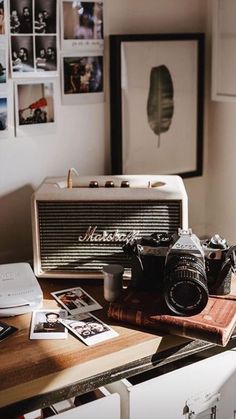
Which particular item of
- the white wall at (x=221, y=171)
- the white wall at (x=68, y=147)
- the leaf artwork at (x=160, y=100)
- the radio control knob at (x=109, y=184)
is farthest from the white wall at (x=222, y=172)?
the radio control knob at (x=109, y=184)

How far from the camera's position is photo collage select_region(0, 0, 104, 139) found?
1.69 metres

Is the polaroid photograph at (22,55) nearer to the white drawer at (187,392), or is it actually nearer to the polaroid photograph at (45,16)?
the polaroid photograph at (45,16)

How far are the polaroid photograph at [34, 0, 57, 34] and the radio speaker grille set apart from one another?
0.53 metres

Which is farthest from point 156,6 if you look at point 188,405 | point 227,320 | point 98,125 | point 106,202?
point 188,405

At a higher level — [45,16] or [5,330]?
[45,16]

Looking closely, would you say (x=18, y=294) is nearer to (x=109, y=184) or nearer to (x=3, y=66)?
(x=109, y=184)

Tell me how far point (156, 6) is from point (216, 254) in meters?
0.85

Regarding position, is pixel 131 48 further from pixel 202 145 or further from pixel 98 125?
pixel 202 145

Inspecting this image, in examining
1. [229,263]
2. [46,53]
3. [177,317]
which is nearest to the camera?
[177,317]

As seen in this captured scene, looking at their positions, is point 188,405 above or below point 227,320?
below

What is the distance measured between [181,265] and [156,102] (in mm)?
734

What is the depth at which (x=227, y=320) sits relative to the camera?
4.39ft

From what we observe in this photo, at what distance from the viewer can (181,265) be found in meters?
1.37

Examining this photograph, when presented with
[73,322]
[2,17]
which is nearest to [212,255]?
[73,322]
